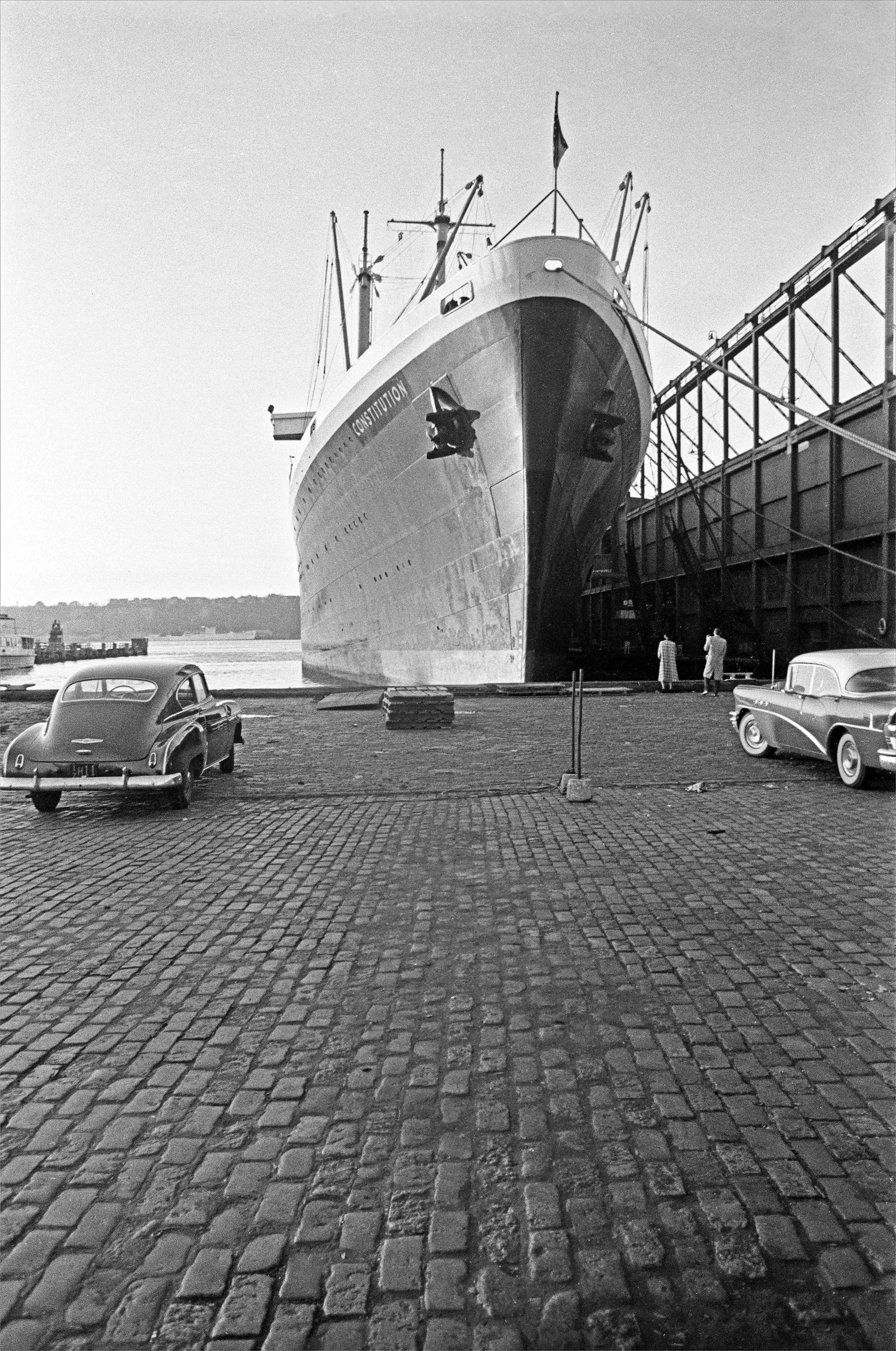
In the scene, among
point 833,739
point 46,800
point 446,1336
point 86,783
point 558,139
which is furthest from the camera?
point 558,139

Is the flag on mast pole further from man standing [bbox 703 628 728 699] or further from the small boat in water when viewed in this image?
the small boat in water

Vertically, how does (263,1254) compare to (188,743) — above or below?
below

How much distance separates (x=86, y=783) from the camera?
7129 mm

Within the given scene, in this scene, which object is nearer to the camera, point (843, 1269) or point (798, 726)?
point (843, 1269)

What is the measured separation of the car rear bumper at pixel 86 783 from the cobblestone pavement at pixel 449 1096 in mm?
1187

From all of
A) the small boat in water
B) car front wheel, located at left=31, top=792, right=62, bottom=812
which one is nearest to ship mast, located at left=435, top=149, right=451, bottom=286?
car front wheel, located at left=31, top=792, right=62, bottom=812

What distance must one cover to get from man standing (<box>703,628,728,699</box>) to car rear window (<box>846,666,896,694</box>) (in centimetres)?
1113

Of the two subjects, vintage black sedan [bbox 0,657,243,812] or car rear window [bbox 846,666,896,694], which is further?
car rear window [bbox 846,666,896,694]

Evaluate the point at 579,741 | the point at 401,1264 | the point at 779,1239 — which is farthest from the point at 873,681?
the point at 401,1264

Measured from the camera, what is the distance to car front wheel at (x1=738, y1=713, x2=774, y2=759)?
10141mm

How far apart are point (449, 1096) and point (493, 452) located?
1765 cm

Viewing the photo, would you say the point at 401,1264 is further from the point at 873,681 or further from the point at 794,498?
the point at 794,498

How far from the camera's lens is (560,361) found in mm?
18328

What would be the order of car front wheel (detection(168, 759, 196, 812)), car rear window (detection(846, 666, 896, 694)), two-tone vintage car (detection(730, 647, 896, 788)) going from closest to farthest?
car front wheel (detection(168, 759, 196, 812)), two-tone vintage car (detection(730, 647, 896, 788)), car rear window (detection(846, 666, 896, 694))
